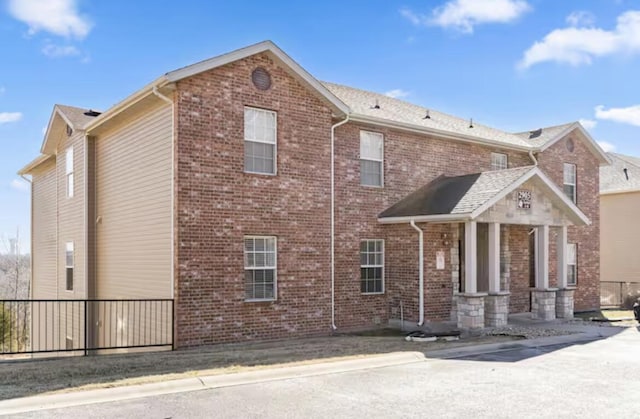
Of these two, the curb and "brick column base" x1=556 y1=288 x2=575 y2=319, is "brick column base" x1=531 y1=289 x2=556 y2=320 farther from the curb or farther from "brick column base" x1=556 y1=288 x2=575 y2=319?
the curb

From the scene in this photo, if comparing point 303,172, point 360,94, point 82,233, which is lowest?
point 82,233

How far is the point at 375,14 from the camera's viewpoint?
15188 millimetres

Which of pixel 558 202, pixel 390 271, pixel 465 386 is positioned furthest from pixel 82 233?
pixel 558 202

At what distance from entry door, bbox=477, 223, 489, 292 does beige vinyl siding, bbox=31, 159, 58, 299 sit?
48.7ft

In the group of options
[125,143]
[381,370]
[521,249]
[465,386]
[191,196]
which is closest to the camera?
[465,386]

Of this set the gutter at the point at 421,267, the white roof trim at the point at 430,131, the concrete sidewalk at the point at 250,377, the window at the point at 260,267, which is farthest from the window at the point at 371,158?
the concrete sidewalk at the point at 250,377

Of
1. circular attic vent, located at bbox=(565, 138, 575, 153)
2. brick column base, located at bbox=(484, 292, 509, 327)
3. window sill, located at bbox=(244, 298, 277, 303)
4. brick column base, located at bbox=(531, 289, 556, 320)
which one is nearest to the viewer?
window sill, located at bbox=(244, 298, 277, 303)

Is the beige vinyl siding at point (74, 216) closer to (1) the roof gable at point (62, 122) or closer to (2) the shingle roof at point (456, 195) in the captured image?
(1) the roof gable at point (62, 122)

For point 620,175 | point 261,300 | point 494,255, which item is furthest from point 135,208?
point 620,175

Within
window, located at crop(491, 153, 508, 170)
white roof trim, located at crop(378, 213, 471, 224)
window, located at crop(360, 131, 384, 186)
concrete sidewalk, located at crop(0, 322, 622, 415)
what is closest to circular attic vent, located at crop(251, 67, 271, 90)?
window, located at crop(360, 131, 384, 186)

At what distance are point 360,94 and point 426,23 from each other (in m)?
4.23

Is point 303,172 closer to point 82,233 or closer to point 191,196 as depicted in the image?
point 191,196

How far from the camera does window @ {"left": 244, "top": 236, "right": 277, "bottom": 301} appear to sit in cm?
1395

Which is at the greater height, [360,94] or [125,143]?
[360,94]
